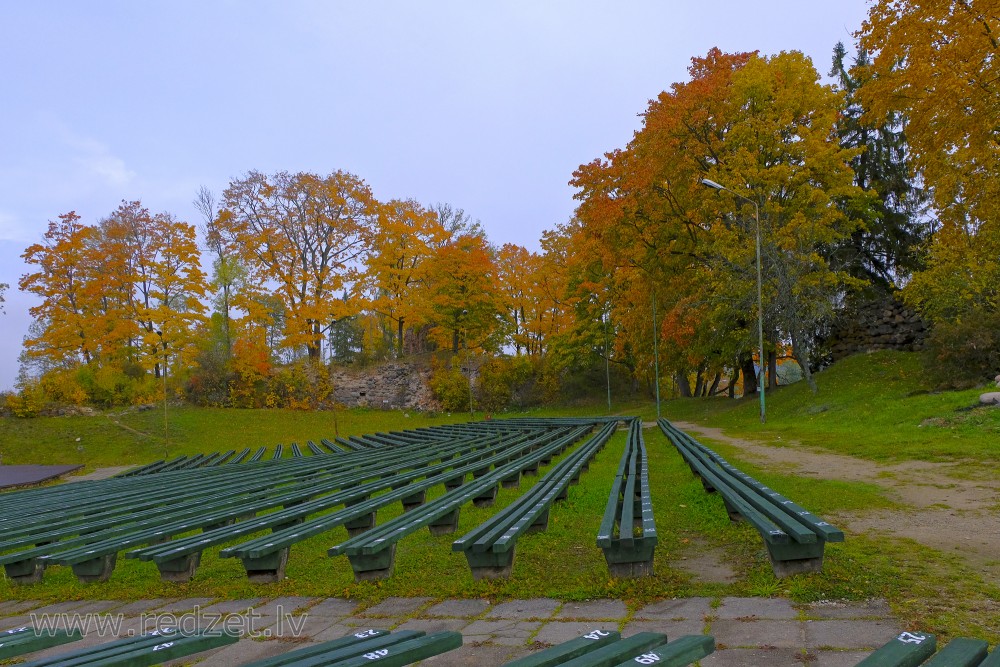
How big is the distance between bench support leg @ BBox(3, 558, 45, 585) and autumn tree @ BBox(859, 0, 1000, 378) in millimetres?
16300

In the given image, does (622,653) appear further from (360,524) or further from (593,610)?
(360,524)

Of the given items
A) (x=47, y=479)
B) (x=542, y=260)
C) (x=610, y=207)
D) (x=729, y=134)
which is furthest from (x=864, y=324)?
(x=47, y=479)

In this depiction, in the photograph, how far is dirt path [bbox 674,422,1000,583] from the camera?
5.11 m

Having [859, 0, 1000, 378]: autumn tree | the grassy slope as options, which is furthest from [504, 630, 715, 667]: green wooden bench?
[859, 0, 1000, 378]: autumn tree

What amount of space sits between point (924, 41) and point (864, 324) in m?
17.0

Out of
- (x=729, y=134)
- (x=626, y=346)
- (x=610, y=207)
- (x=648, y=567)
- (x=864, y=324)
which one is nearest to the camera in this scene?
(x=648, y=567)

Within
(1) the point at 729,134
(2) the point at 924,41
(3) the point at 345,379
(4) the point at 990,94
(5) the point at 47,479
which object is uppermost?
(1) the point at 729,134

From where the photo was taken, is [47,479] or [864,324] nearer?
[47,479]

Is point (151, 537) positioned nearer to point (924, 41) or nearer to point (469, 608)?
point (469, 608)

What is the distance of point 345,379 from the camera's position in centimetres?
4112

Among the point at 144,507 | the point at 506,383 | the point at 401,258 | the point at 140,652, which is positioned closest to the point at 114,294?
the point at 401,258

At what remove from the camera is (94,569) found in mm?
5789

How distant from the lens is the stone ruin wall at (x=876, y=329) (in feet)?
84.7

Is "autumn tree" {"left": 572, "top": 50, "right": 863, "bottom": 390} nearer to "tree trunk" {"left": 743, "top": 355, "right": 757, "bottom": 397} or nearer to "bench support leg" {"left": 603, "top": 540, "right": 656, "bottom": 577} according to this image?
"tree trunk" {"left": 743, "top": 355, "right": 757, "bottom": 397}
